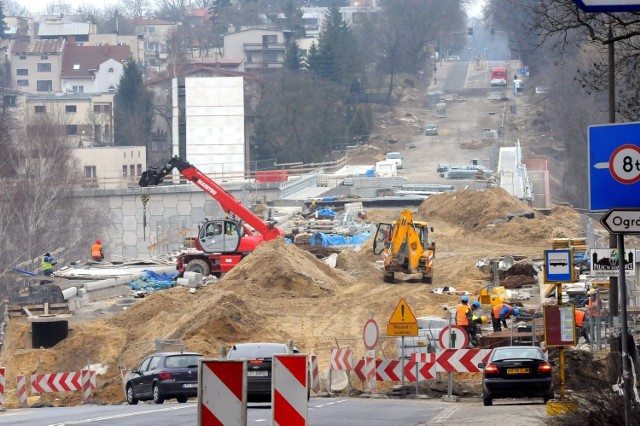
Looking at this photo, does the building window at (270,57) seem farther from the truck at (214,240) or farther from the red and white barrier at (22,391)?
the red and white barrier at (22,391)

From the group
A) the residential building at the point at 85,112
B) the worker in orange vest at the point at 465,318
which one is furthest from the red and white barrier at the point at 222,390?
the residential building at the point at 85,112

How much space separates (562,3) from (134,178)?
8816 cm

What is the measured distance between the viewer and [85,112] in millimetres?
150000

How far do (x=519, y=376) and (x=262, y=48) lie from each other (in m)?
156

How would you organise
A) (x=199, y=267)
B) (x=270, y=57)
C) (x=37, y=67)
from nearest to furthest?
(x=199, y=267) → (x=270, y=57) → (x=37, y=67)

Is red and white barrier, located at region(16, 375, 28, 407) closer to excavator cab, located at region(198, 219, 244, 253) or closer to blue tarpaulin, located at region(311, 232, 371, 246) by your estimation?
excavator cab, located at region(198, 219, 244, 253)

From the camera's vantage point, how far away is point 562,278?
21500 mm

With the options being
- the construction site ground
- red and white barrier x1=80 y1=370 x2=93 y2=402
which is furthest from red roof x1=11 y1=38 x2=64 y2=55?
red and white barrier x1=80 y1=370 x2=93 y2=402

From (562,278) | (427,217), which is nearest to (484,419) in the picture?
(562,278)

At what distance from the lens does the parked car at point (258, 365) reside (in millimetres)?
22797

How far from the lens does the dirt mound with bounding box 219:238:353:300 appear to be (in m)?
45.2

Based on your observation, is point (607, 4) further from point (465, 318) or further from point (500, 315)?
point (500, 315)

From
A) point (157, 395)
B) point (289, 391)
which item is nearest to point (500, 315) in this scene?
point (157, 395)

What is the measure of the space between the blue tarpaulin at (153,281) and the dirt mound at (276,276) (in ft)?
17.9
